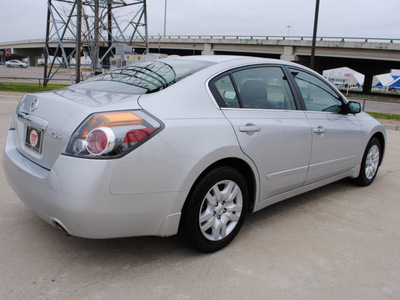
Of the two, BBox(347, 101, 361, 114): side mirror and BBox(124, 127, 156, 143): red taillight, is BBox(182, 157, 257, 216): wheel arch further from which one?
BBox(347, 101, 361, 114): side mirror

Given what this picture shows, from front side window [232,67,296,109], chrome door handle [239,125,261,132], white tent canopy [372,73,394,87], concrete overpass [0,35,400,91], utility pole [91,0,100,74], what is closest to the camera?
chrome door handle [239,125,261,132]

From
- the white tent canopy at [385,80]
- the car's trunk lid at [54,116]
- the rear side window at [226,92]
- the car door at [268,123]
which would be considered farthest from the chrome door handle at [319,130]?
the white tent canopy at [385,80]

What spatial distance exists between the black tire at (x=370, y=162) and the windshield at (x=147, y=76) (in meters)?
2.72

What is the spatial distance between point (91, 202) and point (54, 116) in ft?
2.37

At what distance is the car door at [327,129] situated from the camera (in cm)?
366

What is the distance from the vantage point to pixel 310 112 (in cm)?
365

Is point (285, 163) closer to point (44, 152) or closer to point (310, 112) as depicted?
point (310, 112)

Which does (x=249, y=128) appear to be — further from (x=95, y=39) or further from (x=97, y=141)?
(x=95, y=39)

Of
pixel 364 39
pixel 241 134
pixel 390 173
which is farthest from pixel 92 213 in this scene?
pixel 364 39

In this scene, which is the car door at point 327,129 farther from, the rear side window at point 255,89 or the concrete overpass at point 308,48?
the concrete overpass at point 308,48

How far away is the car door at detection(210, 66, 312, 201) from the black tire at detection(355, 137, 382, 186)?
5.12 feet

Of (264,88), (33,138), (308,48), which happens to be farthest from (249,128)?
(308,48)

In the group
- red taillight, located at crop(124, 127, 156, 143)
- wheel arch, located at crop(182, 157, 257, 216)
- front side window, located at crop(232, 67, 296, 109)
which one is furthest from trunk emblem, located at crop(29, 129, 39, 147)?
front side window, located at crop(232, 67, 296, 109)

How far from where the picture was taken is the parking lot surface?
7.77 feet
